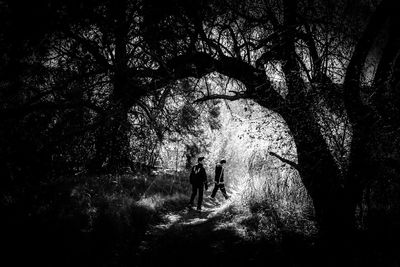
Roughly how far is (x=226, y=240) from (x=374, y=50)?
5.96 metres

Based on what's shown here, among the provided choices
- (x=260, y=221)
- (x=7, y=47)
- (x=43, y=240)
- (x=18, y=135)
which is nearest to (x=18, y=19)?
(x=7, y=47)

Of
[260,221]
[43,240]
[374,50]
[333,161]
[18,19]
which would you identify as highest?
[374,50]

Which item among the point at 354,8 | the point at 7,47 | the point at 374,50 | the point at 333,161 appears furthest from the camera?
the point at 374,50

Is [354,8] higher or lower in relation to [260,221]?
higher

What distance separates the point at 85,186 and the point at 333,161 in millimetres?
6566

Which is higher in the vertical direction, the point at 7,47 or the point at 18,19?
the point at 18,19

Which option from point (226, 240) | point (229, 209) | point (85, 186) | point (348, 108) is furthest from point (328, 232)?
point (85, 186)

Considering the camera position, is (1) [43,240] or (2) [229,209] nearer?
(1) [43,240]

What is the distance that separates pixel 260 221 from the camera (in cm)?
680

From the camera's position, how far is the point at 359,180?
513 centimetres

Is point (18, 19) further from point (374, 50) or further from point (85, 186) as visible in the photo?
point (374, 50)

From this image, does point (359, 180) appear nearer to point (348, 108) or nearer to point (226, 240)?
point (348, 108)

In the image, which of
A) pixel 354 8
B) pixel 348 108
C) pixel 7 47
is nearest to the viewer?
pixel 7 47

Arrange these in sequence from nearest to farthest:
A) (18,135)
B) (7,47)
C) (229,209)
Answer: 1. (7,47)
2. (18,135)
3. (229,209)
